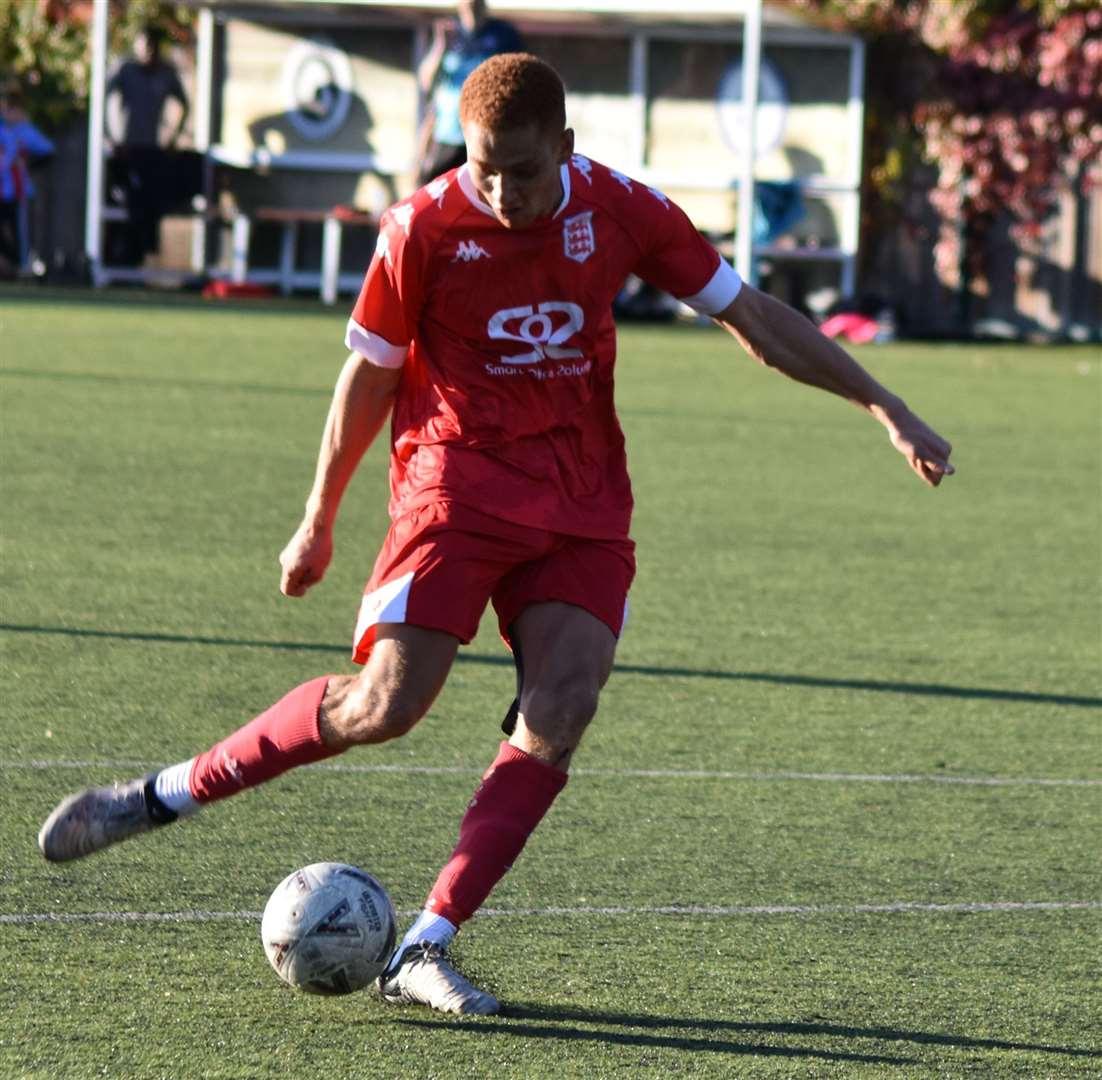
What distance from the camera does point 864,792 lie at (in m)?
5.72

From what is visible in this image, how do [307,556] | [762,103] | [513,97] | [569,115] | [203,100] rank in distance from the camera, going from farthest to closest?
[203,100]
[569,115]
[762,103]
[307,556]
[513,97]

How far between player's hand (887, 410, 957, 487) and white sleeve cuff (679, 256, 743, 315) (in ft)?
1.33

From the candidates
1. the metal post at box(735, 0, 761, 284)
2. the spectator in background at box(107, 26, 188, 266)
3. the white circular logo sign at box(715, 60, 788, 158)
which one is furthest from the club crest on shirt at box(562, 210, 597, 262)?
the white circular logo sign at box(715, 60, 788, 158)

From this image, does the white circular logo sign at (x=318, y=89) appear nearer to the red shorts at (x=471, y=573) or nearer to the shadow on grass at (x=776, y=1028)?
the red shorts at (x=471, y=573)

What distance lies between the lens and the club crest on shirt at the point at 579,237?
421 cm

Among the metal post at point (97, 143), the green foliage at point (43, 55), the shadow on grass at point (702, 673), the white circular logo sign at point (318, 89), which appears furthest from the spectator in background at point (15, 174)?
the shadow on grass at point (702, 673)

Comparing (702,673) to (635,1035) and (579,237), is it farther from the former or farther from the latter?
(635,1035)

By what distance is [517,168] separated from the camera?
3.96m

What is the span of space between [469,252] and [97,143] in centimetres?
1788

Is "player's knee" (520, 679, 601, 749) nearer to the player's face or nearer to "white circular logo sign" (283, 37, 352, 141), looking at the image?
the player's face

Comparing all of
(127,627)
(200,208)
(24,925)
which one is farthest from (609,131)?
(24,925)

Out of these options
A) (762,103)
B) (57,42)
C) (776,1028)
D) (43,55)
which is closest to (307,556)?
(776,1028)

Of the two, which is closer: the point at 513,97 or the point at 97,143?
the point at 513,97

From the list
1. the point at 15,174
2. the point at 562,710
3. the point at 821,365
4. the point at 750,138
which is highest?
the point at 750,138
